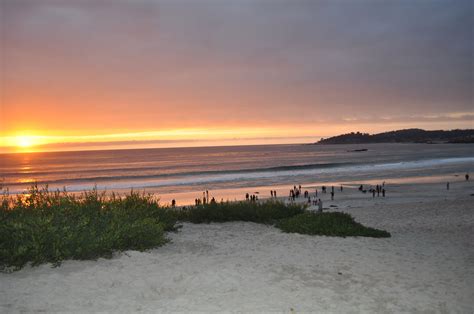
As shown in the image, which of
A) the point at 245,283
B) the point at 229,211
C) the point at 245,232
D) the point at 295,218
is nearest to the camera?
the point at 245,283

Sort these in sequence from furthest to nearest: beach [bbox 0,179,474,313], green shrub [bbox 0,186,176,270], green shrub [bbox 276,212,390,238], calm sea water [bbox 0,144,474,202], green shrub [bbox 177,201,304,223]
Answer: calm sea water [bbox 0,144,474,202] < green shrub [bbox 177,201,304,223] < green shrub [bbox 276,212,390,238] < green shrub [bbox 0,186,176,270] < beach [bbox 0,179,474,313]

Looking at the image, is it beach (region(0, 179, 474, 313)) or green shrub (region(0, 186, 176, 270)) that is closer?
beach (region(0, 179, 474, 313))

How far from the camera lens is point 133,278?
873 centimetres

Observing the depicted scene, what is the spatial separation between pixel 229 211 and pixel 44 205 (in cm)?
758

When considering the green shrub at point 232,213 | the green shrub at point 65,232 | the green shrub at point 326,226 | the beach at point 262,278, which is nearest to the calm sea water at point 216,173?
the green shrub at point 232,213

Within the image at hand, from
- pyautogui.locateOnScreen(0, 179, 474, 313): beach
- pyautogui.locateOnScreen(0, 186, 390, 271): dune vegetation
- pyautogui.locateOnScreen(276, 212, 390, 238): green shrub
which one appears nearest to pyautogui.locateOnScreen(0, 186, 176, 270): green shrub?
pyautogui.locateOnScreen(0, 186, 390, 271): dune vegetation

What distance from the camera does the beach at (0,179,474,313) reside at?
24.8ft

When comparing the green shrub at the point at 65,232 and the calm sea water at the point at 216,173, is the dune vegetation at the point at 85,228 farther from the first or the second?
the calm sea water at the point at 216,173

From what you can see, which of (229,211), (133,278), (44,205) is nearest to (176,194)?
(229,211)

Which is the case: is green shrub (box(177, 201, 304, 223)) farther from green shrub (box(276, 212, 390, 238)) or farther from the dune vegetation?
green shrub (box(276, 212, 390, 238))

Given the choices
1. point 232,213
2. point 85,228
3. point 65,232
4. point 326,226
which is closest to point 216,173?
point 232,213

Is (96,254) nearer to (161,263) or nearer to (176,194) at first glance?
(161,263)

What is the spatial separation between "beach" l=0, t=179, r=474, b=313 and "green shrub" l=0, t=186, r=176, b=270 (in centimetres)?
36

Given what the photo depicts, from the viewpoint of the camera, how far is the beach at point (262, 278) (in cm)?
757
